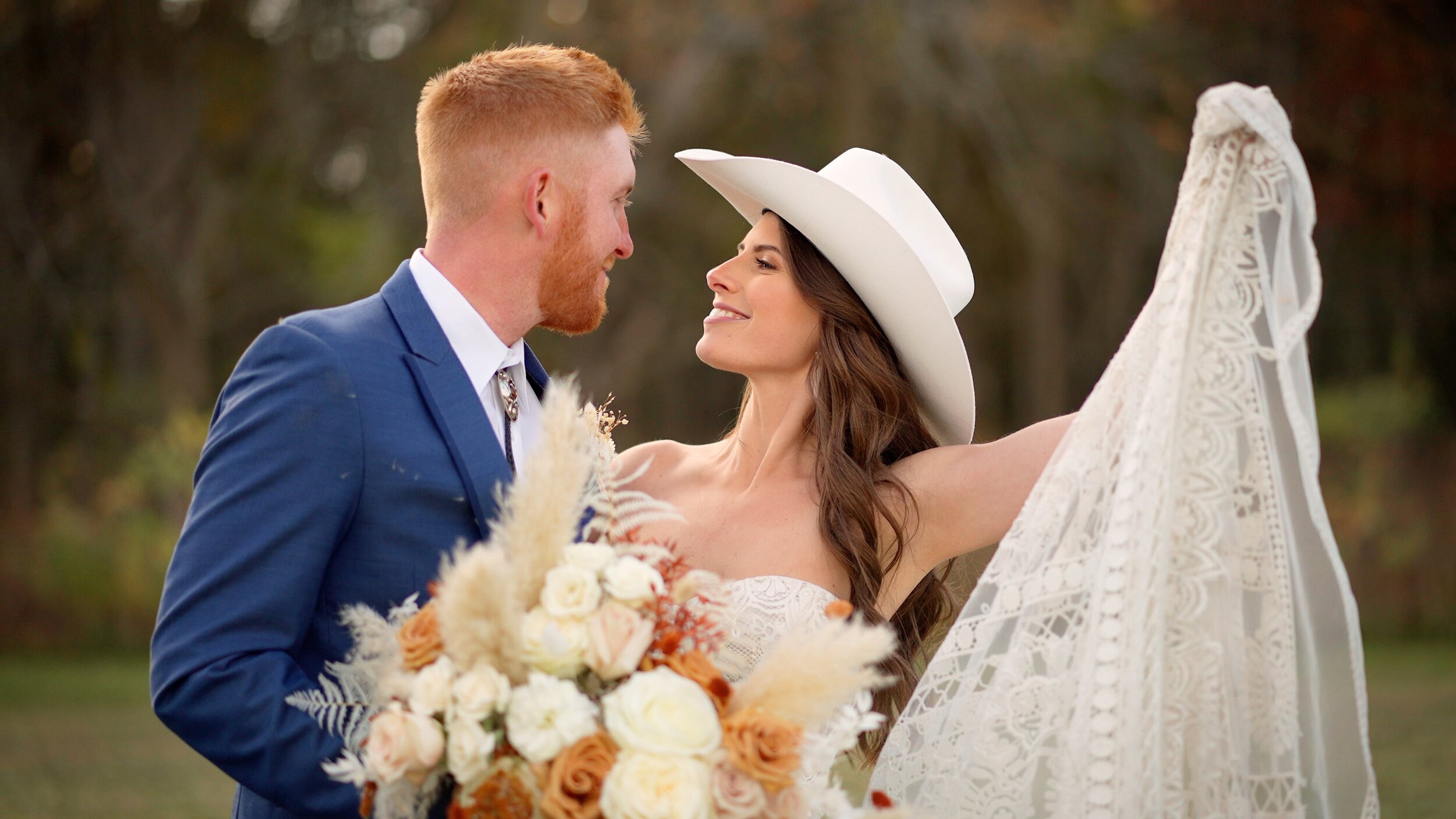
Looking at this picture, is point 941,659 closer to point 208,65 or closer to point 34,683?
point 34,683

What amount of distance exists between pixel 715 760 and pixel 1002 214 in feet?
54.9

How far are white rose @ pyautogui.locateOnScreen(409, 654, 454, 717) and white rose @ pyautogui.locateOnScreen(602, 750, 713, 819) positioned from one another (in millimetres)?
260

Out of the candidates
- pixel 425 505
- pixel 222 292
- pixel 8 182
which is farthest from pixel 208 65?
pixel 425 505

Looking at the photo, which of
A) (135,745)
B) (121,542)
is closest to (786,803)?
(135,745)

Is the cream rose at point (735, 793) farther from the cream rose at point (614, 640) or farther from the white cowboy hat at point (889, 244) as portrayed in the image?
the white cowboy hat at point (889, 244)

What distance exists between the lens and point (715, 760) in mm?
1873

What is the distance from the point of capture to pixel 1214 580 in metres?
2.42

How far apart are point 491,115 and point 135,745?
735cm

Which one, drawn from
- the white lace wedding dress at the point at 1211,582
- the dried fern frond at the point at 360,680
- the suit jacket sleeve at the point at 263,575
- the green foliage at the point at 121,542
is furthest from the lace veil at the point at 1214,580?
the green foliage at the point at 121,542

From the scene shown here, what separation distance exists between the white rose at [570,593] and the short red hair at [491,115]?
1.09 metres

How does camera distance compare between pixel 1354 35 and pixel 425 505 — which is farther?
pixel 1354 35

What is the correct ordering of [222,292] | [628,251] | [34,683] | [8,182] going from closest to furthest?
1. [628,251]
2. [34,683]
3. [8,182]
4. [222,292]

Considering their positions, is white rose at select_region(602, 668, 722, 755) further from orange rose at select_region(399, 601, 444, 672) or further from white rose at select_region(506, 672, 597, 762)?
orange rose at select_region(399, 601, 444, 672)

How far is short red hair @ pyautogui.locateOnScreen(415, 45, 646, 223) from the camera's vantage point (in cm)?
275
